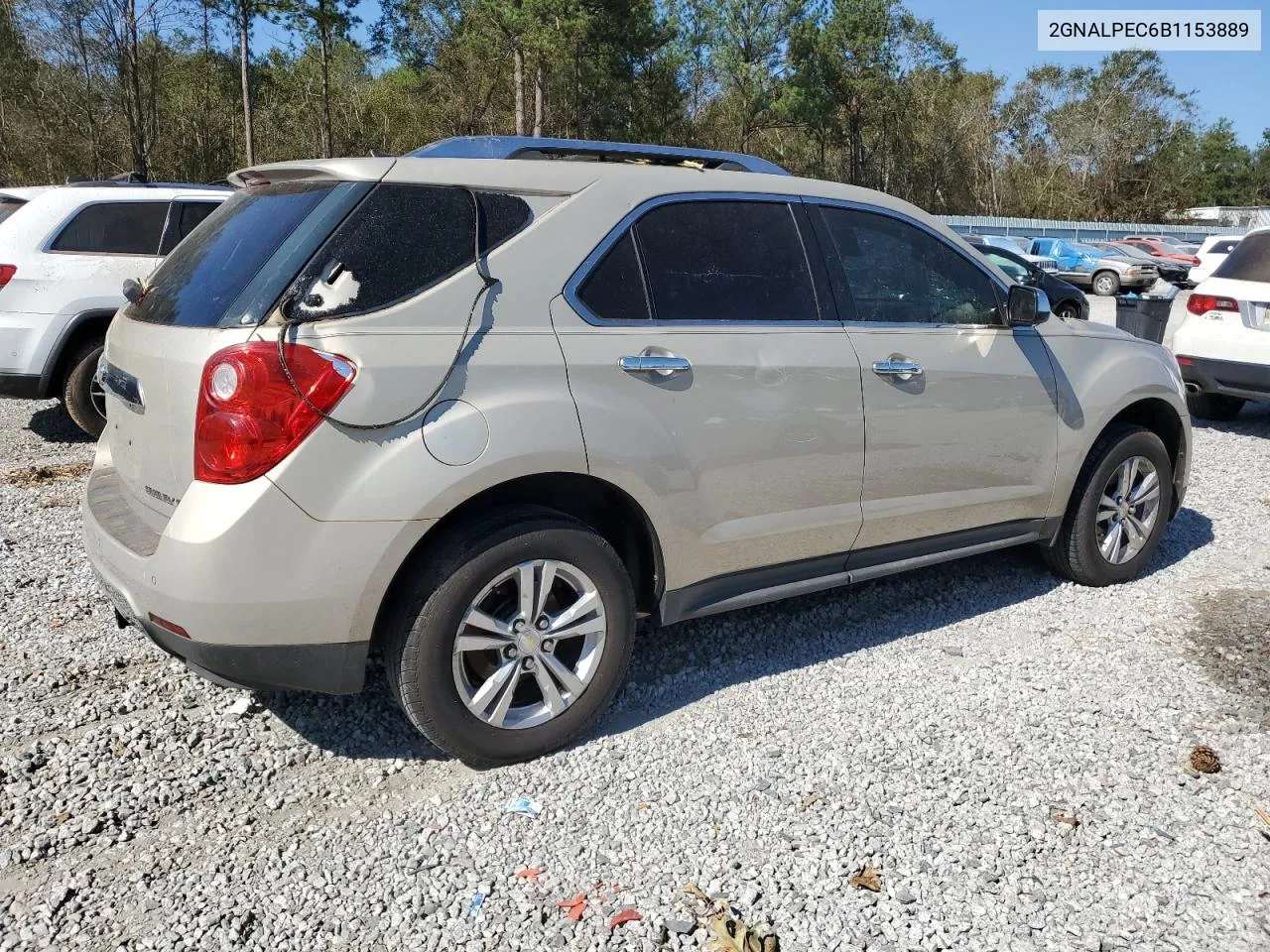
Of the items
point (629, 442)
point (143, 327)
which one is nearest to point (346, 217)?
point (143, 327)

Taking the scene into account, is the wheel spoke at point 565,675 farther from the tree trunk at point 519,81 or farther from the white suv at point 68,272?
the tree trunk at point 519,81

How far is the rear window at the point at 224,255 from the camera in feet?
9.75

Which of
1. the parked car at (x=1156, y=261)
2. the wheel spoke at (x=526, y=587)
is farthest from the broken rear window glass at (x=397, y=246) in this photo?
the parked car at (x=1156, y=261)

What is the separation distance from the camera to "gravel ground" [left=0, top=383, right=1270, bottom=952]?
8.38ft

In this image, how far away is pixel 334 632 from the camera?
2836 millimetres

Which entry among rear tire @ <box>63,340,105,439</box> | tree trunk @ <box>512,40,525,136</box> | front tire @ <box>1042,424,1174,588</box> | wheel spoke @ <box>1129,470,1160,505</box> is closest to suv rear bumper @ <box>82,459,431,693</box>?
front tire @ <box>1042,424,1174,588</box>

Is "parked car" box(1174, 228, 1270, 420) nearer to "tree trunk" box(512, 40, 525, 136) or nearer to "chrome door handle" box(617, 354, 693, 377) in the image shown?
"chrome door handle" box(617, 354, 693, 377)

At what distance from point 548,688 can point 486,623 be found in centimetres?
32

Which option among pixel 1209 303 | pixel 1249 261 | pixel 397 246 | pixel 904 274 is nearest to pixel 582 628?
pixel 397 246

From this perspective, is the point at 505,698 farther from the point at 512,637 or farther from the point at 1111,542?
the point at 1111,542

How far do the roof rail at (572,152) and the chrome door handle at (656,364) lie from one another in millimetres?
706

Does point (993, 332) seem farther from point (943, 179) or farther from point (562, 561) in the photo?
point (943, 179)

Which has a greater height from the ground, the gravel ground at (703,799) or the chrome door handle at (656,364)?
the chrome door handle at (656,364)

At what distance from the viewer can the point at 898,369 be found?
386 centimetres
